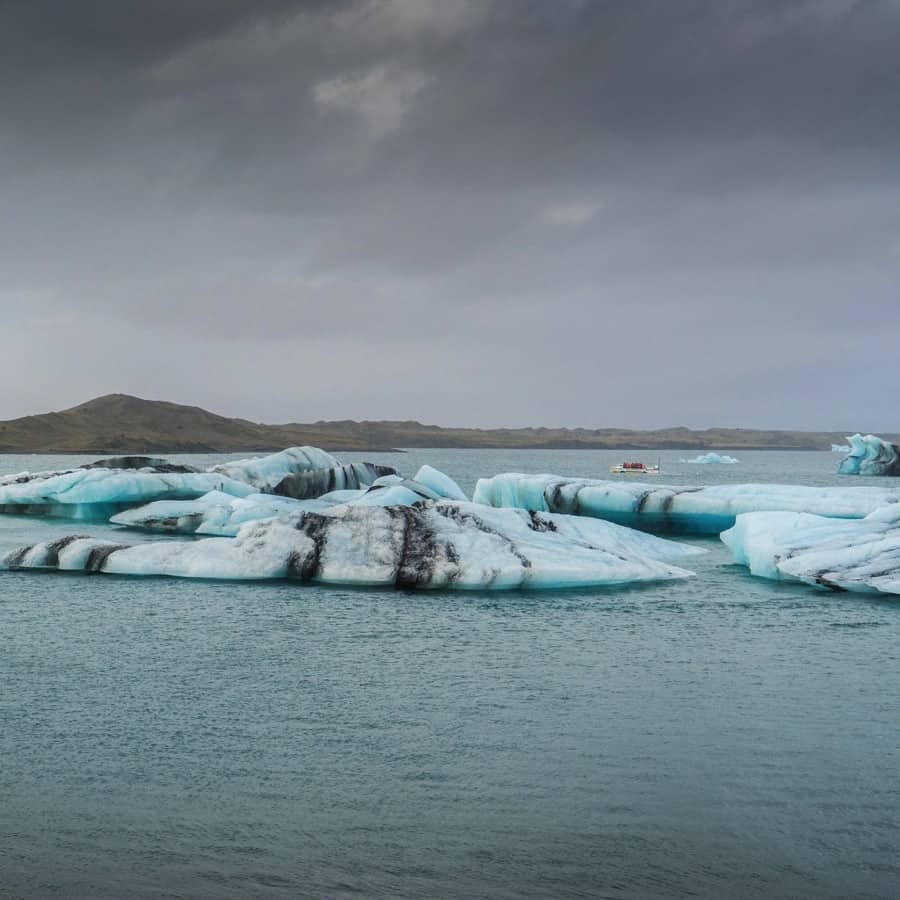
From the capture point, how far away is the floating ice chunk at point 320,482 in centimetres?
3906

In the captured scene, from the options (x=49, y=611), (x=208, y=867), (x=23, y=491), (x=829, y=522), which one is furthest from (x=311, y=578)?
(x=23, y=491)

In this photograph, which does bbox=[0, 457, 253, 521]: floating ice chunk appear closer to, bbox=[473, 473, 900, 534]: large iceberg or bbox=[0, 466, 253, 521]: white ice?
→ bbox=[0, 466, 253, 521]: white ice

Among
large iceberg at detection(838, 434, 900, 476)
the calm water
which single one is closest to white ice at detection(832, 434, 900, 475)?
large iceberg at detection(838, 434, 900, 476)

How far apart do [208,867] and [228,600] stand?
1187cm

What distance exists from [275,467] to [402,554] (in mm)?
23933

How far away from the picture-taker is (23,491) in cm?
3956

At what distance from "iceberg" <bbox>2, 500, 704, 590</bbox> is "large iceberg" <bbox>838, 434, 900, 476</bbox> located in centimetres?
5792

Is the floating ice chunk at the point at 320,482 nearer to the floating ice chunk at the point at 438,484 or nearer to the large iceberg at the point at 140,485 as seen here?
the large iceberg at the point at 140,485

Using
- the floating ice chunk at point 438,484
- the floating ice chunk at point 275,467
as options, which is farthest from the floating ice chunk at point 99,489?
the floating ice chunk at point 438,484

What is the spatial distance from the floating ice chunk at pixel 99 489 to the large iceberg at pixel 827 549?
22785mm

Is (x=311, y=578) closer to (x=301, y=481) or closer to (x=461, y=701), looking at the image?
(x=461, y=701)

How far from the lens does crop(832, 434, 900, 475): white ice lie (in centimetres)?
7294

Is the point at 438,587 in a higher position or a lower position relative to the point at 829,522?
lower

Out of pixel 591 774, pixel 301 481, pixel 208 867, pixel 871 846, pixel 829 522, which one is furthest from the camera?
pixel 301 481
